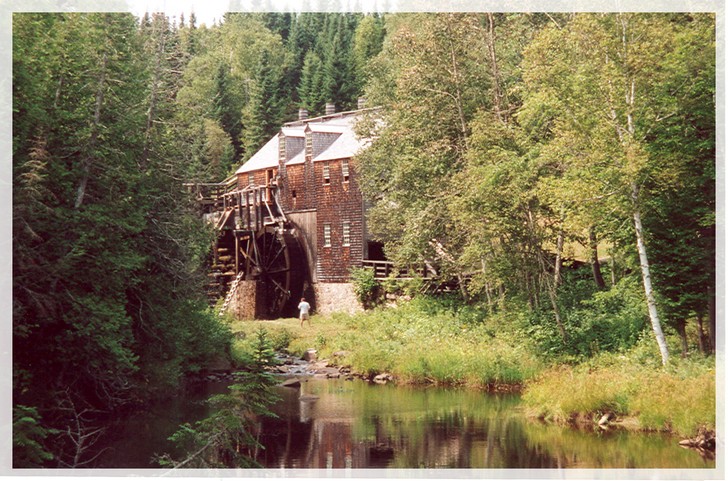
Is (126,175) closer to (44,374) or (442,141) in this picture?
(44,374)

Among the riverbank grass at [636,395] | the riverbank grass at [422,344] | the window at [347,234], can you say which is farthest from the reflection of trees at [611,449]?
the window at [347,234]

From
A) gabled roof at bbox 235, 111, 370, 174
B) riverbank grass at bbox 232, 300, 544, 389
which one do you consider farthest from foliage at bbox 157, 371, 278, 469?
gabled roof at bbox 235, 111, 370, 174

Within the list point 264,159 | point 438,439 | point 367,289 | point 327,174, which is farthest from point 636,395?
point 264,159

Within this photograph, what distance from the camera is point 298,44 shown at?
140ft

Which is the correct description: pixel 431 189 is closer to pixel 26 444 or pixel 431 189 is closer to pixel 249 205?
pixel 249 205

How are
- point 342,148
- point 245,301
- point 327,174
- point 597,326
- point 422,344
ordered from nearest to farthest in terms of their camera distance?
point 597,326 < point 422,344 < point 342,148 < point 327,174 < point 245,301

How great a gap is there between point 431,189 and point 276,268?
1223 centimetres

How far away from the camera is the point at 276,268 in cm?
3472

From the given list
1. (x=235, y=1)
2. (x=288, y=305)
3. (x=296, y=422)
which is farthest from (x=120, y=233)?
(x=235, y=1)

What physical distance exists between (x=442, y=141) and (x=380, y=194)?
420 cm

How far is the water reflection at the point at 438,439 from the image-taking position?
13328 millimetres

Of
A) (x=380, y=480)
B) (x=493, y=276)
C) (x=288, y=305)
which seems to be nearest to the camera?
(x=380, y=480)

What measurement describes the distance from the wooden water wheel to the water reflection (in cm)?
1454

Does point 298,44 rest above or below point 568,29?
above
